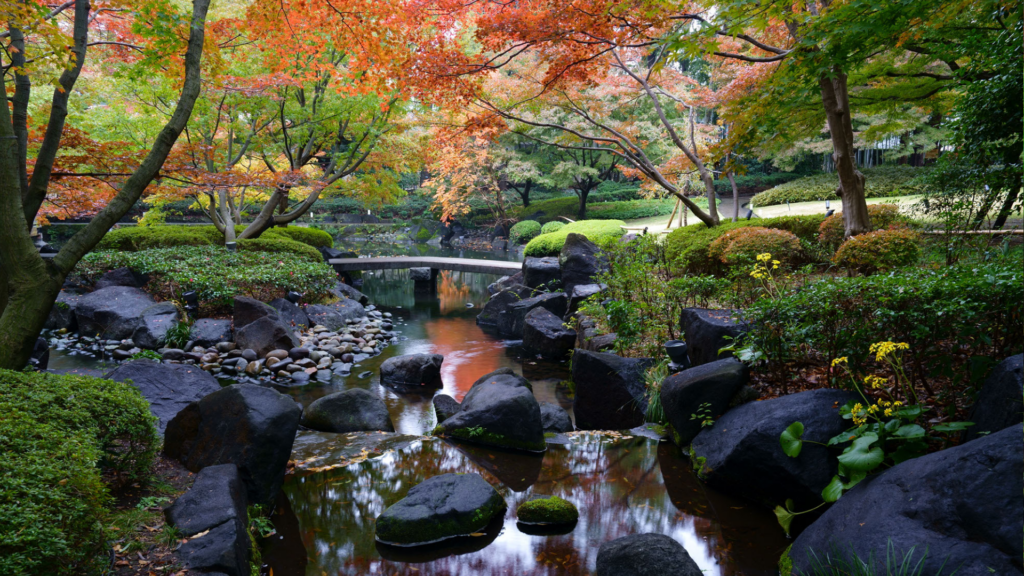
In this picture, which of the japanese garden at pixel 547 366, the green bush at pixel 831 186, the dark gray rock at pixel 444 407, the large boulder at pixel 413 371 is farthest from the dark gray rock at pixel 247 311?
the green bush at pixel 831 186

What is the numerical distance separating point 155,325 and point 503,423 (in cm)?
651

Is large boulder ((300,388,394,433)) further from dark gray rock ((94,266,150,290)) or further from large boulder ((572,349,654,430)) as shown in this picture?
dark gray rock ((94,266,150,290))

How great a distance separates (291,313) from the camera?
32.0ft

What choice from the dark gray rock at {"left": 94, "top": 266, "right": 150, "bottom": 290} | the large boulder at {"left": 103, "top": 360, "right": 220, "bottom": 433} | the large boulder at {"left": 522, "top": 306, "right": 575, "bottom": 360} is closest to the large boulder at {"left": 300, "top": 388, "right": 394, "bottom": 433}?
the large boulder at {"left": 103, "top": 360, "right": 220, "bottom": 433}

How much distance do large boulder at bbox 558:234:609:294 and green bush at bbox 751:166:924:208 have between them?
36.6ft

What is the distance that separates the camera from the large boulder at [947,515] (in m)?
2.31

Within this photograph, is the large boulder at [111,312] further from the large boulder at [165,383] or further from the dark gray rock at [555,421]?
the dark gray rock at [555,421]

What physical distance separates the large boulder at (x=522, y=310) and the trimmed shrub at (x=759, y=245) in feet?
11.3

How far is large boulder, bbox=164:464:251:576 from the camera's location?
8.75ft

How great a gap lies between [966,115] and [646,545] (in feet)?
18.5

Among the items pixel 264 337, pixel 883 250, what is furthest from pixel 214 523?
pixel 883 250

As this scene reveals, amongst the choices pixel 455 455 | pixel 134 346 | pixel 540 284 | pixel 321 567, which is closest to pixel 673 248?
pixel 540 284

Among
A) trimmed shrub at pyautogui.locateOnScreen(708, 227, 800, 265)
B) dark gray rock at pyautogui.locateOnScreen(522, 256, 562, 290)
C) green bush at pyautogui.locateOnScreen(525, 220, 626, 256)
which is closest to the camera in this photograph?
trimmed shrub at pyautogui.locateOnScreen(708, 227, 800, 265)

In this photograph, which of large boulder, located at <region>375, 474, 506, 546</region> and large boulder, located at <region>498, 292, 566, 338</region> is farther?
large boulder, located at <region>498, 292, 566, 338</region>
